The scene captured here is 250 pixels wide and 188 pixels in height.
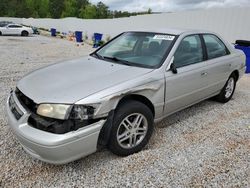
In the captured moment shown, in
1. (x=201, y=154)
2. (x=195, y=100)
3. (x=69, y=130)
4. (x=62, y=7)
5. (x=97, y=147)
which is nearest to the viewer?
(x=69, y=130)

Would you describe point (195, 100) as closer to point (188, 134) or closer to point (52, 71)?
point (188, 134)

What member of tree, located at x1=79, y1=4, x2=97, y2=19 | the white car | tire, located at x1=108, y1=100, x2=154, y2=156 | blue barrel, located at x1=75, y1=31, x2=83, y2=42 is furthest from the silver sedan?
tree, located at x1=79, y1=4, x2=97, y2=19

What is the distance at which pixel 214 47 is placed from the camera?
4.13 meters

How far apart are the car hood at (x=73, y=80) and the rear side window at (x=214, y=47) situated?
161 cm

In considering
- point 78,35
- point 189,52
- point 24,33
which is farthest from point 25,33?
point 189,52

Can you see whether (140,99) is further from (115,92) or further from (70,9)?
(70,9)

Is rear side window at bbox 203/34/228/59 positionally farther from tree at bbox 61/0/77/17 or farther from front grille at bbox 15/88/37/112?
tree at bbox 61/0/77/17

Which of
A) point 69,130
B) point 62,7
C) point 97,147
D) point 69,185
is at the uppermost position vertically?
point 62,7

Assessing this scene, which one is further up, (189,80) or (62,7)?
(62,7)

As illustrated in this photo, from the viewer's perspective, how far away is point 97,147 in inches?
95.9

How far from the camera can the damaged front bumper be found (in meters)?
2.15

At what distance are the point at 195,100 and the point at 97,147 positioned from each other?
1.99 meters

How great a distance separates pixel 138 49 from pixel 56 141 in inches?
78.7

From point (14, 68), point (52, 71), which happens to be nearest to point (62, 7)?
point (14, 68)
